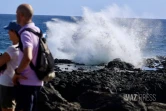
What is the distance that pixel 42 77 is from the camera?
5.27 m

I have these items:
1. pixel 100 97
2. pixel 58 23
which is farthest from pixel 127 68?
pixel 58 23

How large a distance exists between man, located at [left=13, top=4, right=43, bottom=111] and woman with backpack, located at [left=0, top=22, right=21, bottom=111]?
0.17 meters

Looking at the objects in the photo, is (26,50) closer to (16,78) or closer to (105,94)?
(16,78)

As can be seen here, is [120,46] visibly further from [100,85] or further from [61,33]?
[100,85]

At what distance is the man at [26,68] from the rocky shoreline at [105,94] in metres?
3.92

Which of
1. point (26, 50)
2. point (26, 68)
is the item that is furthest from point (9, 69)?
point (26, 50)

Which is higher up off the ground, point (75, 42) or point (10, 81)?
point (10, 81)

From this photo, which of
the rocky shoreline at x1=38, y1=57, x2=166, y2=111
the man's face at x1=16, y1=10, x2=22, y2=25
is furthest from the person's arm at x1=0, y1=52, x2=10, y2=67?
the rocky shoreline at x1=38, y1=57, x2=166, y2=111

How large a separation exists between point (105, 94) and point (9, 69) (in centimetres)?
459

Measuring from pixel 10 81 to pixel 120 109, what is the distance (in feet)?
12.8

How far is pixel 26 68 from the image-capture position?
5238 millimetres

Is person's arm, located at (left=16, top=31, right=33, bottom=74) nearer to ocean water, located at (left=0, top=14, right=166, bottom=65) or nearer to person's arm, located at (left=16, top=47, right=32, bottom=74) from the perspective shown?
person's arm, located at (left=16, top=47, right=32, bottom=74)

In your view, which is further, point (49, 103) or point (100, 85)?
point (100, 85)

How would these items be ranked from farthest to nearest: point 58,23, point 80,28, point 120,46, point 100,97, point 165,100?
point 58,23, point 80,28, point 120,46, point 165,100, point 100,97
